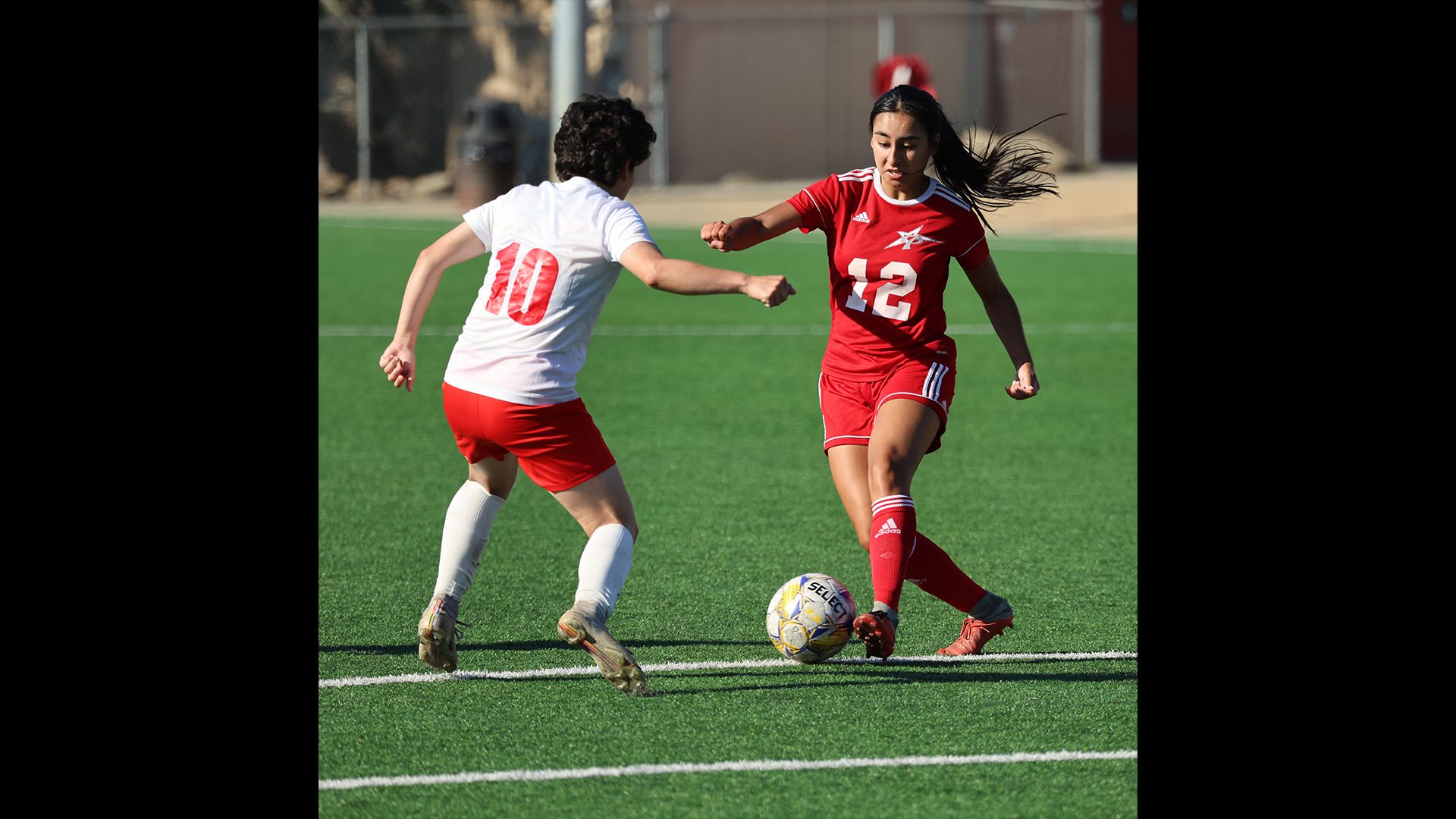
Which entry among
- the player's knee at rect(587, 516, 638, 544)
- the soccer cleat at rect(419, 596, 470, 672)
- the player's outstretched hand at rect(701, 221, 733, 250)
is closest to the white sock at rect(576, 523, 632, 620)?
the player's knee at rect(587, 516, 638, 544)

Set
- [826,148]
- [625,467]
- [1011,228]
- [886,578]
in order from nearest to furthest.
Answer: [886,578], [625,467], [1011,228], [826,148]

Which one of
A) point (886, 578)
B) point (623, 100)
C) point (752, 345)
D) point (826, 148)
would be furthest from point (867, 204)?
point (826, 148)

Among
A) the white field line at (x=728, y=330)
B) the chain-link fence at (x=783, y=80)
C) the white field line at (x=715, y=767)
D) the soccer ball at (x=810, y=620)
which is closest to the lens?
the white field line at (x=715, y=767)

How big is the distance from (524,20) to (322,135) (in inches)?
238

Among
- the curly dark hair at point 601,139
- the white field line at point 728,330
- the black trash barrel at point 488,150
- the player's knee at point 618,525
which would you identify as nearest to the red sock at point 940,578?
the player's knee at point 618,525

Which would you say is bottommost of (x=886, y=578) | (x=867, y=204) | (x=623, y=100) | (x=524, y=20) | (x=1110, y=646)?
(x=1110, y=646)

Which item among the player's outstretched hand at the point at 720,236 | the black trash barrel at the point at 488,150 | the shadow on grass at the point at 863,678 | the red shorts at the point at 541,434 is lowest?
the shadow on grass at the point at 863,678

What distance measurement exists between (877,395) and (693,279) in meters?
1.12

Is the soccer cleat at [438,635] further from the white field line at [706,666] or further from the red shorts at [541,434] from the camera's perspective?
the red shorts at [541,434]

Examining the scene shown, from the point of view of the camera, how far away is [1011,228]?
22859 mm

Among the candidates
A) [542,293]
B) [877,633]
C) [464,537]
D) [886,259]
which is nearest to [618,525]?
[464,537]

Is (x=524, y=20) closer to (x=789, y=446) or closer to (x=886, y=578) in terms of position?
(x=789, y=446)

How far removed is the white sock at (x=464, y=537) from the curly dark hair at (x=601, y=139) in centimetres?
105

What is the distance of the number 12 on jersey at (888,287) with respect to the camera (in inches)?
189
